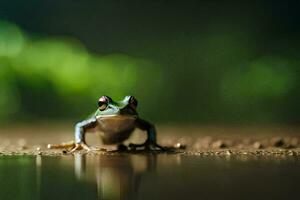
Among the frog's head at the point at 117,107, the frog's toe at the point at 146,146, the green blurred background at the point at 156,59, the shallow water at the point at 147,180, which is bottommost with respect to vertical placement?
the shallow water at the point at 147,180

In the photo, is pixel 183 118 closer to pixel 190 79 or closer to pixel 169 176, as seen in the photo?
pixel 190 79

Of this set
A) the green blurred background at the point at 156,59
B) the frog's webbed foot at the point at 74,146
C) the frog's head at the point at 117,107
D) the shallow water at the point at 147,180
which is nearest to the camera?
the shallow water at the point at 147,180

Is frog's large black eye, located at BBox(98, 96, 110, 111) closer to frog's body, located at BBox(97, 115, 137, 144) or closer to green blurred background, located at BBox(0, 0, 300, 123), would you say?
frog's body, located at BBox(97, 115, 137, 144)

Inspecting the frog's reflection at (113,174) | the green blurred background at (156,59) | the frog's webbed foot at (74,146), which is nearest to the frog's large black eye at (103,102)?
the frog's webbed foot at (74,146)

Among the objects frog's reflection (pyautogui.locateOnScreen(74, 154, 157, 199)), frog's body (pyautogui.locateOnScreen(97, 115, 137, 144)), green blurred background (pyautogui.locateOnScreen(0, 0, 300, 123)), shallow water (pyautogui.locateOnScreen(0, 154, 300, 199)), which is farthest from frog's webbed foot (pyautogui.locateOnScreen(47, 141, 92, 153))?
green blurred background (pyautogui.locateOnScreen(0, 0, 300, 123))

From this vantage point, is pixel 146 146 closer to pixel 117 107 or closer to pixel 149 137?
pixel 149 137

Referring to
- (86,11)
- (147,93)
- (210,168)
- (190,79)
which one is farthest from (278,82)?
(210,168)

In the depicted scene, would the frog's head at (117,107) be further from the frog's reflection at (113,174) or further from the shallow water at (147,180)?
the shallow water at (147,180)
